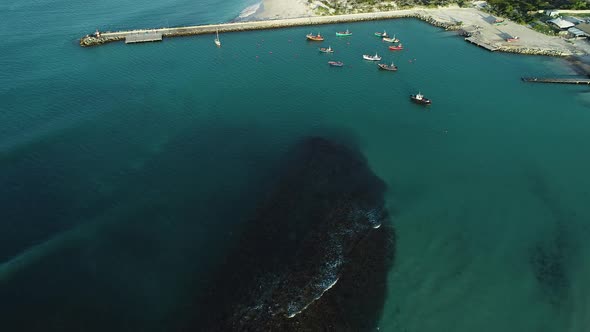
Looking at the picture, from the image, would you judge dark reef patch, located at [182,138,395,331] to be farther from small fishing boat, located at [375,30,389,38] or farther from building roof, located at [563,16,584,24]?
building roof, located at [563,16,584,24]

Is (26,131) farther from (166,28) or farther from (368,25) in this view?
(368,25)

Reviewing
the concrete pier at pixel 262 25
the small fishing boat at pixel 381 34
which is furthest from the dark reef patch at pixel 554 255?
Answer: the concrete pier at pixel 262 25

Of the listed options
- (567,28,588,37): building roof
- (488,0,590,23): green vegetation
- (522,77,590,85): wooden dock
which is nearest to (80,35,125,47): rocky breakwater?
(522,77,590,85): wooden dock

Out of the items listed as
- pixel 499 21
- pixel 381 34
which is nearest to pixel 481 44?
pixel 499 21

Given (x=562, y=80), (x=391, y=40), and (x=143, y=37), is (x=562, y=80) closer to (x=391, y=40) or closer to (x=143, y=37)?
(x=391, y=40)

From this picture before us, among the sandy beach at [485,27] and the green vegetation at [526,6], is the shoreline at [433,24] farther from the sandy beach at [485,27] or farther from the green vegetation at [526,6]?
the green vegetation at [526,6]
